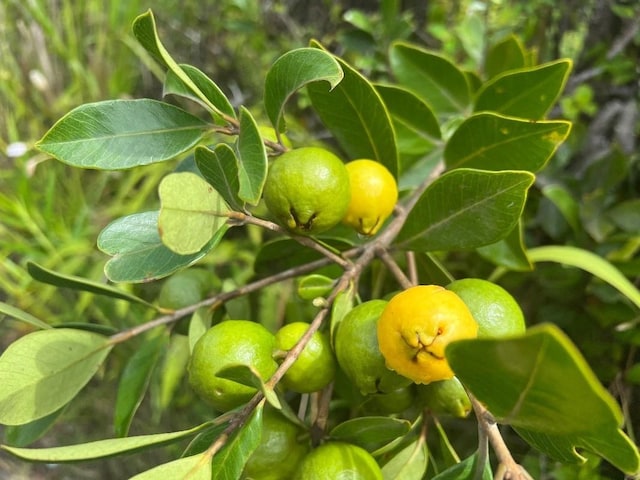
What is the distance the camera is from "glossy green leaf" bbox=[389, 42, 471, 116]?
93 cm

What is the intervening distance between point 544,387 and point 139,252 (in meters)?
0.39

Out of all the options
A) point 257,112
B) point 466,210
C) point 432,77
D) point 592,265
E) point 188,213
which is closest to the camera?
point 188,213

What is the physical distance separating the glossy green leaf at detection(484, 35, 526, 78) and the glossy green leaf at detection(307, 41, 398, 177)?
0.47 metres

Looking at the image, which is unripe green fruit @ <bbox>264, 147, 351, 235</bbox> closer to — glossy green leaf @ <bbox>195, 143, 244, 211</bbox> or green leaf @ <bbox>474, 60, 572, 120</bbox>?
glossy green leaf @ <bbox>195, 143, 244, 211</bbox>

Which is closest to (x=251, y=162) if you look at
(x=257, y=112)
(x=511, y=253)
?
(x=511, y=253)

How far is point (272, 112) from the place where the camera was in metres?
0.57

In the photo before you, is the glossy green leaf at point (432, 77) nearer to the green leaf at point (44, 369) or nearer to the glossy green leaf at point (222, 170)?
the glossy green leaf at point (222, 170)

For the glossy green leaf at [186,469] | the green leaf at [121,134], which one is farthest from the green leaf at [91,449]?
the green leaf at [121,134]

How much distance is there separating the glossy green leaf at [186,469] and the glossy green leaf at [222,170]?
24 centimetres

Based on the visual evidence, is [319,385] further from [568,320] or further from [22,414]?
[568,320]

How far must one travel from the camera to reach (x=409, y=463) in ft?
1.95

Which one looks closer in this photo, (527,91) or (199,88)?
(199,88)

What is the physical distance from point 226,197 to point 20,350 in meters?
0.29

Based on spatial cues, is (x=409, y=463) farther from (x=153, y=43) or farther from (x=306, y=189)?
(x=153, y=43)
